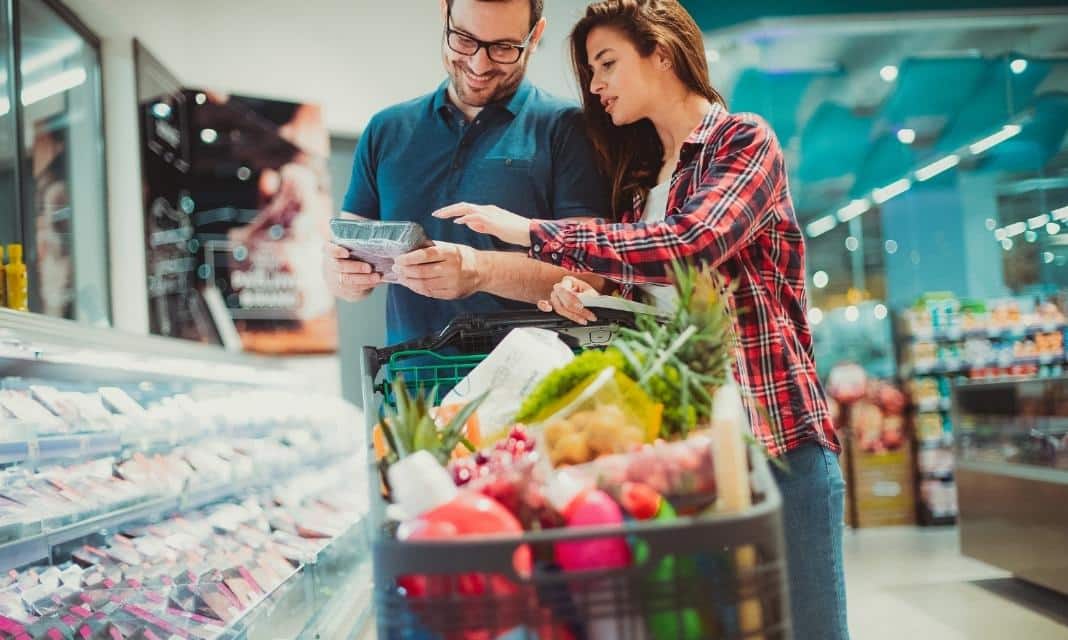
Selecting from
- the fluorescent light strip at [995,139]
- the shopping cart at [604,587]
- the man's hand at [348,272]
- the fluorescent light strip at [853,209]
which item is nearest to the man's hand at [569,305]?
the man's hand at [348,272]

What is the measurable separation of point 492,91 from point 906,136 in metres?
10.2

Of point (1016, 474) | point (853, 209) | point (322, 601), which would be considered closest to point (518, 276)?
point (322, 601)

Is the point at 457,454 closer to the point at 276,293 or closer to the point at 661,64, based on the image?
the point at 661,64

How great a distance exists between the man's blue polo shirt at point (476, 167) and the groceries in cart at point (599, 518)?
1.04 metres

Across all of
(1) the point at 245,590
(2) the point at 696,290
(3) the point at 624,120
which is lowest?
(1) the point at 245,590

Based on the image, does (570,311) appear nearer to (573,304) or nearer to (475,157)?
(573,304)

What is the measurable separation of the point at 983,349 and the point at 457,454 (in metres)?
9.03

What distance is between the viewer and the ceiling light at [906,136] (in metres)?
11.3

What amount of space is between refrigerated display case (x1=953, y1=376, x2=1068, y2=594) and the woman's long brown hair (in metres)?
4.10

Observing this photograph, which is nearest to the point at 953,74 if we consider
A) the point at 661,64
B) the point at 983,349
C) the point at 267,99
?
the point at 983,349

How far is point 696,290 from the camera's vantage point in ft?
4.59

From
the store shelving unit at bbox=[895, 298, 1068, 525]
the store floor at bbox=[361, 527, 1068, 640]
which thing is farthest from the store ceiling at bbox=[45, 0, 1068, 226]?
the store floor at bbox=[361, 527, 1068, 640]

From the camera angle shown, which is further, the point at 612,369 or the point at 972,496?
the point at 972,496

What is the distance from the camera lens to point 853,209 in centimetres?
1409
